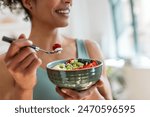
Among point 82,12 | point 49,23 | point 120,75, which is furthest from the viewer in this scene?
point 120,75

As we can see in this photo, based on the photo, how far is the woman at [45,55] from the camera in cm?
47

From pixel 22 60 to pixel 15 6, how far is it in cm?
17

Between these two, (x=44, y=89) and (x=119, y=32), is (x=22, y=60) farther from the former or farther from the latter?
(x=119, y=32)

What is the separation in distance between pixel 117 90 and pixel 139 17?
0.21 metres

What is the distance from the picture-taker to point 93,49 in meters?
0.58

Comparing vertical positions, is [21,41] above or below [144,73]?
above

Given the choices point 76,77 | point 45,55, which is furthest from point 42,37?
point 76,77

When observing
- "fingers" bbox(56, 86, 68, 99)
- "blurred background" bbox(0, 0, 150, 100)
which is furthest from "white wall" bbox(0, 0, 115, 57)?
"fingers" bbox(56, 86, 68, 99)

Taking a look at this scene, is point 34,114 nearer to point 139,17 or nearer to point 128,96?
point 128,96

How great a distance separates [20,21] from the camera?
0.56 meters

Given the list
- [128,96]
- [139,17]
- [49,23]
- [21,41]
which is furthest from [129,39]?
[21,41]

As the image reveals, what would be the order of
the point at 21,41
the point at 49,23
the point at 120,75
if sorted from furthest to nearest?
1. the point at 120,75
2. the point at 49,23
3. the point at 21,41

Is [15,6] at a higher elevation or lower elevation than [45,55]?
higher

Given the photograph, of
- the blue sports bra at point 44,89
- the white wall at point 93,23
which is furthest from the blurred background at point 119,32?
the blue sports bra at point 44,89
